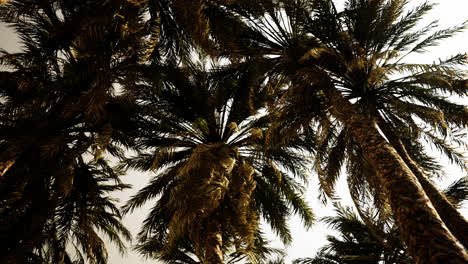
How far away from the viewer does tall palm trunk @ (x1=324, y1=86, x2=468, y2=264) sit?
105 inches

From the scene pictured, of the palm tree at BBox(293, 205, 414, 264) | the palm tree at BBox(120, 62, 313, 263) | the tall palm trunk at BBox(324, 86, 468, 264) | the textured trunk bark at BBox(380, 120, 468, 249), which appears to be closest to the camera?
the tall palm trunk at BBox(324, 86, 468, 264)

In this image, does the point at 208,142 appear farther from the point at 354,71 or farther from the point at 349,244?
the point at 349,244

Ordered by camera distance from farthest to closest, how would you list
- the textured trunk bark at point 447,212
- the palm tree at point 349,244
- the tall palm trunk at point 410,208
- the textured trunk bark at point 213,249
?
the palm tree at point 349,244 → the textured trunk bark at point 213,249 → the textured trunk bark at point 447,212 → the tall palm trunk at point 410,208

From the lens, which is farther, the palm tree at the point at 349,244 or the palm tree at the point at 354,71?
the palm tree at the point at 349,244

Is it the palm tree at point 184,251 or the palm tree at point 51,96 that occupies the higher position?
the palm tree at point 51,96

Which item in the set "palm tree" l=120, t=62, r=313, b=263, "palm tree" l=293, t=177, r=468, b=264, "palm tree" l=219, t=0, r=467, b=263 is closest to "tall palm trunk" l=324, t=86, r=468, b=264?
"palm tree" l=219, t=0, r=467, b=263

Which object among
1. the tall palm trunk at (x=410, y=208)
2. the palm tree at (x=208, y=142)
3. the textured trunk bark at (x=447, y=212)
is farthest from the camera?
the palm tree at (x=208, y=142)

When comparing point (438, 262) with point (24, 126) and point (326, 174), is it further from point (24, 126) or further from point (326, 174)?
point (24, 126)

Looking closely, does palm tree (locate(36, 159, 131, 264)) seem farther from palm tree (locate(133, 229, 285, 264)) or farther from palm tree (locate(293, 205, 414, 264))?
palm tree (locate(293, 205, 414, 264))

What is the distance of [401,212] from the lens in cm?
326

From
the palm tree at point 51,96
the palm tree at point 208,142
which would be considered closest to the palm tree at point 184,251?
the palm tree at point 208,142

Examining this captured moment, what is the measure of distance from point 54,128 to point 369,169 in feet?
21.4

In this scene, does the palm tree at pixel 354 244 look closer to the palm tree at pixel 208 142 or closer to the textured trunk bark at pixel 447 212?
the palm tree at pixel 208 142

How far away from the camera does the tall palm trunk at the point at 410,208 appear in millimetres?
2672
